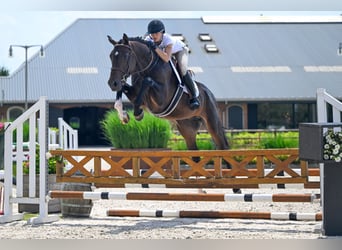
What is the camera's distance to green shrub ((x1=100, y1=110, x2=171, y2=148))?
11.0 m

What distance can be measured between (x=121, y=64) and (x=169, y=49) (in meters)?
0.64

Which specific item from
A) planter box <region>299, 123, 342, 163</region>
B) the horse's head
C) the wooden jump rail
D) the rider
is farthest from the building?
planter box <region>299, 123, 342, 163</region>

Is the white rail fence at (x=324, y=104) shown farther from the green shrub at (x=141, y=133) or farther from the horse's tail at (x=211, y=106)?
the green shrub at (x=141, y=133)

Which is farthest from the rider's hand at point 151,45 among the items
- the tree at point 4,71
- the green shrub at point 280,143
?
the tree at point 4,71

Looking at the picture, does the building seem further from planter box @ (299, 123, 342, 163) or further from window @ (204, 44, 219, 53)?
planter box @ (299, 123, 342, 163)

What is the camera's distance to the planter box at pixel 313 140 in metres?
4.72

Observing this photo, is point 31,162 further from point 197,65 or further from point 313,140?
point 197,65

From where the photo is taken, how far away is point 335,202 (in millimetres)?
4910

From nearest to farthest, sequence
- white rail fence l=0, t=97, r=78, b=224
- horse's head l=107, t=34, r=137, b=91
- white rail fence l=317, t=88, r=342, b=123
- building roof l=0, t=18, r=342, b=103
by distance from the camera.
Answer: horse's head l=107, t=34, r=137, b=91, white rail fence l=317, t=88, r=342, b=123, white rail fence l=0, t=97, r=78, b=224, building roof l=0, t=18, r=342, b=103

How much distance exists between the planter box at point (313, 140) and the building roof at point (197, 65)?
1425cm

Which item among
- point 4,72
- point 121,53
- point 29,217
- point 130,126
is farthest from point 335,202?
point 4,72

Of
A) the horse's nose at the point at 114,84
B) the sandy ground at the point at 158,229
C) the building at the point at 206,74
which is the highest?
the building at the point at 206,74

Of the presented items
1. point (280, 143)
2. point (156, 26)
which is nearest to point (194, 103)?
point (156, 26)
